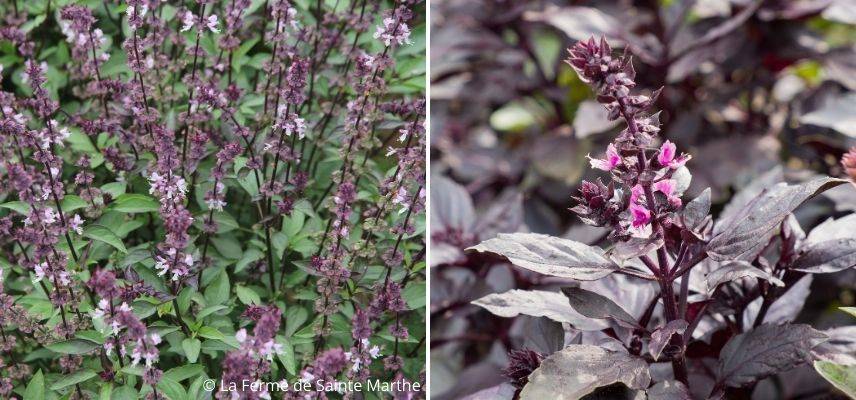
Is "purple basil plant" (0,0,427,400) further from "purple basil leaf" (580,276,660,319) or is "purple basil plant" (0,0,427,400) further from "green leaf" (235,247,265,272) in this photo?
"purple basil leaf" (580,276,660,319)

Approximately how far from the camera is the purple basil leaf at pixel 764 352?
41.0 inches

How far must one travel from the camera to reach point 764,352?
1070 millimetres

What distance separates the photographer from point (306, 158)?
1616mm

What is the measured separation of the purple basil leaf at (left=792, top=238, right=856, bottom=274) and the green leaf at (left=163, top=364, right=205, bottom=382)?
2.88 feet

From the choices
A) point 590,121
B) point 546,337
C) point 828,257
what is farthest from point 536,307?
point 590,121

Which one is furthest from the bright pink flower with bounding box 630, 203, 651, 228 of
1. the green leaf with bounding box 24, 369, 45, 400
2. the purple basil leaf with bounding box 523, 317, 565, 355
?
the green leaf with bounding box 24, 369, 45, 400

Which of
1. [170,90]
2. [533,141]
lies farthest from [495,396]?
[533,141]

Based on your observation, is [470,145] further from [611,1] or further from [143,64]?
[143,64]

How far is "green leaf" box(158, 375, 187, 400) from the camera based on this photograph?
1331mm

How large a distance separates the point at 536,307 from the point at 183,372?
587 mm

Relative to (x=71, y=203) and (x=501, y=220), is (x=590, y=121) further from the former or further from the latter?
(x=71, y=203)

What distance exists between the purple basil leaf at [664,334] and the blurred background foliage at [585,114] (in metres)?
0.53

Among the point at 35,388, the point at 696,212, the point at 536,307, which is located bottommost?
the point at 35,388

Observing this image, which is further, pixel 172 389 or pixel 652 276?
pixel 172 389
